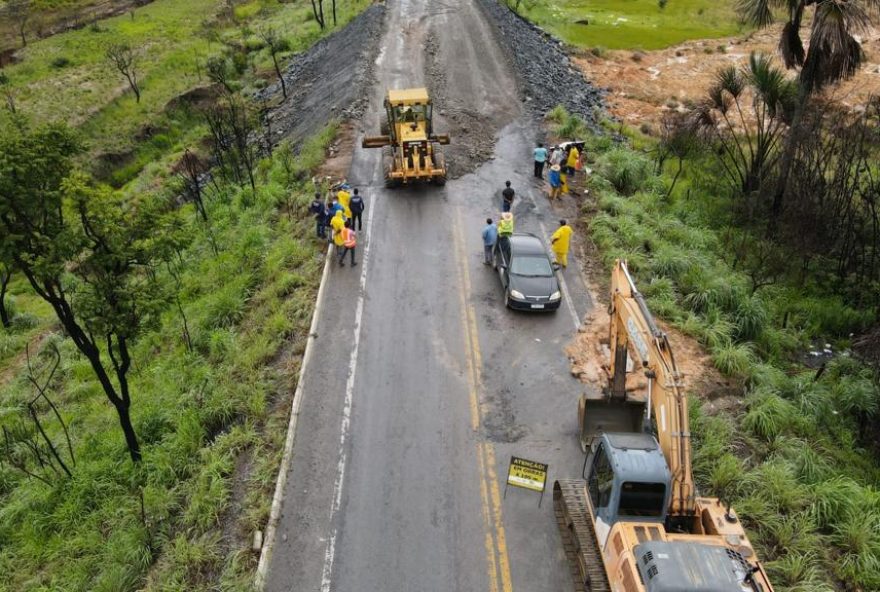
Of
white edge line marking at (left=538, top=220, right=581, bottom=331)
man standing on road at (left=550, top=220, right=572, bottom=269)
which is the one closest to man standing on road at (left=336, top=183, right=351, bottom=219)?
man standing on road at (left=550, top=220, right=572, bottom=269)

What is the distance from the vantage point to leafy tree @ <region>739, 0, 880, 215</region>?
18828 millimetres

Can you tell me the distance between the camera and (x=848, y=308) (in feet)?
67.4

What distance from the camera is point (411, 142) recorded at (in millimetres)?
23469

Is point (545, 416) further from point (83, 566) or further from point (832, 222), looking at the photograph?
point (832, 222)

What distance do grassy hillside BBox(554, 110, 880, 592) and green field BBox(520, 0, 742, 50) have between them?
995 inches

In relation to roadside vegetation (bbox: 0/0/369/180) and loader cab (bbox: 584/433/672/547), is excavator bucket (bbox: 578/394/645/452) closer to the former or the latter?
loader cab (bbox: 584/433/672/547)

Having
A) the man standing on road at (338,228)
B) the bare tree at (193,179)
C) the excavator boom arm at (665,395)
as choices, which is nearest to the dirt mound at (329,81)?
the bare tree at (193,179)

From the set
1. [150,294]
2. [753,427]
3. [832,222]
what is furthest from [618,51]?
[150,294]

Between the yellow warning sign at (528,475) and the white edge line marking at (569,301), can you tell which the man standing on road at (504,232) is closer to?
the white edge line marking at (569,301)

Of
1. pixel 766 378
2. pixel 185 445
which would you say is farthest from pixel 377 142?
pixel 766 378

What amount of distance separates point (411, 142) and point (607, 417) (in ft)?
43.9

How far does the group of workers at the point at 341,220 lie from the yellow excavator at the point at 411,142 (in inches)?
110

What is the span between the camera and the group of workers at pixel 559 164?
23.2 metres

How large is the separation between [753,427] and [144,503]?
12.5 m
